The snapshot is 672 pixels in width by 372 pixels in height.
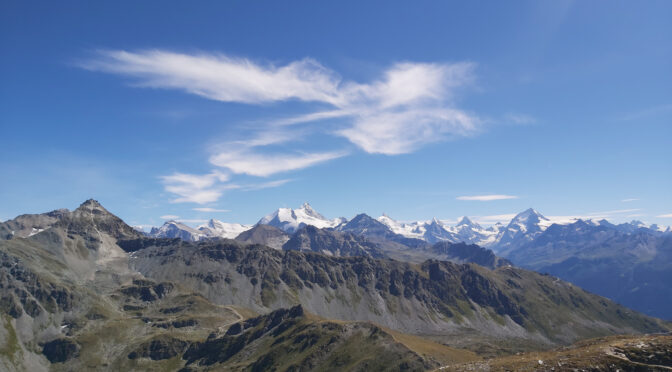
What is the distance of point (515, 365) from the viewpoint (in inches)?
2813

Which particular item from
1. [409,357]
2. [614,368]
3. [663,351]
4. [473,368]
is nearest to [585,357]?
[614,368]

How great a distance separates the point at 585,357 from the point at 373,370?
14840 centimetres

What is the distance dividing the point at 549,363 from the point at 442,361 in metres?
143

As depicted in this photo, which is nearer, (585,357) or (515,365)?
(585,357)

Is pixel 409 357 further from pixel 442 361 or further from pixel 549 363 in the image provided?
pixel 549 363

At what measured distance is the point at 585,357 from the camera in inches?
2589

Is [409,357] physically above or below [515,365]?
below

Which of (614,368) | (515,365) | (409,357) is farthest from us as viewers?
(409,357)

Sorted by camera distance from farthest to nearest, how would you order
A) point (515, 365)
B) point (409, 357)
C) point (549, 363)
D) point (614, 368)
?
point (409, 357) < point (515, 365) < point (549, 363) < point (614, 368)

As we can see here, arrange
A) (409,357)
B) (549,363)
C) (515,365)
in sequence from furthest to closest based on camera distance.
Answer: (409,357), (515,365), (549,363)

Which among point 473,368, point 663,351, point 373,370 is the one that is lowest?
point 373,370

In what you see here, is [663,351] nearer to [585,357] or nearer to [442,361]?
[585,357]

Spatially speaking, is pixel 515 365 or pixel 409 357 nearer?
pixel 515 365

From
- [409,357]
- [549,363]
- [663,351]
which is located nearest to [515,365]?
[549,363]
